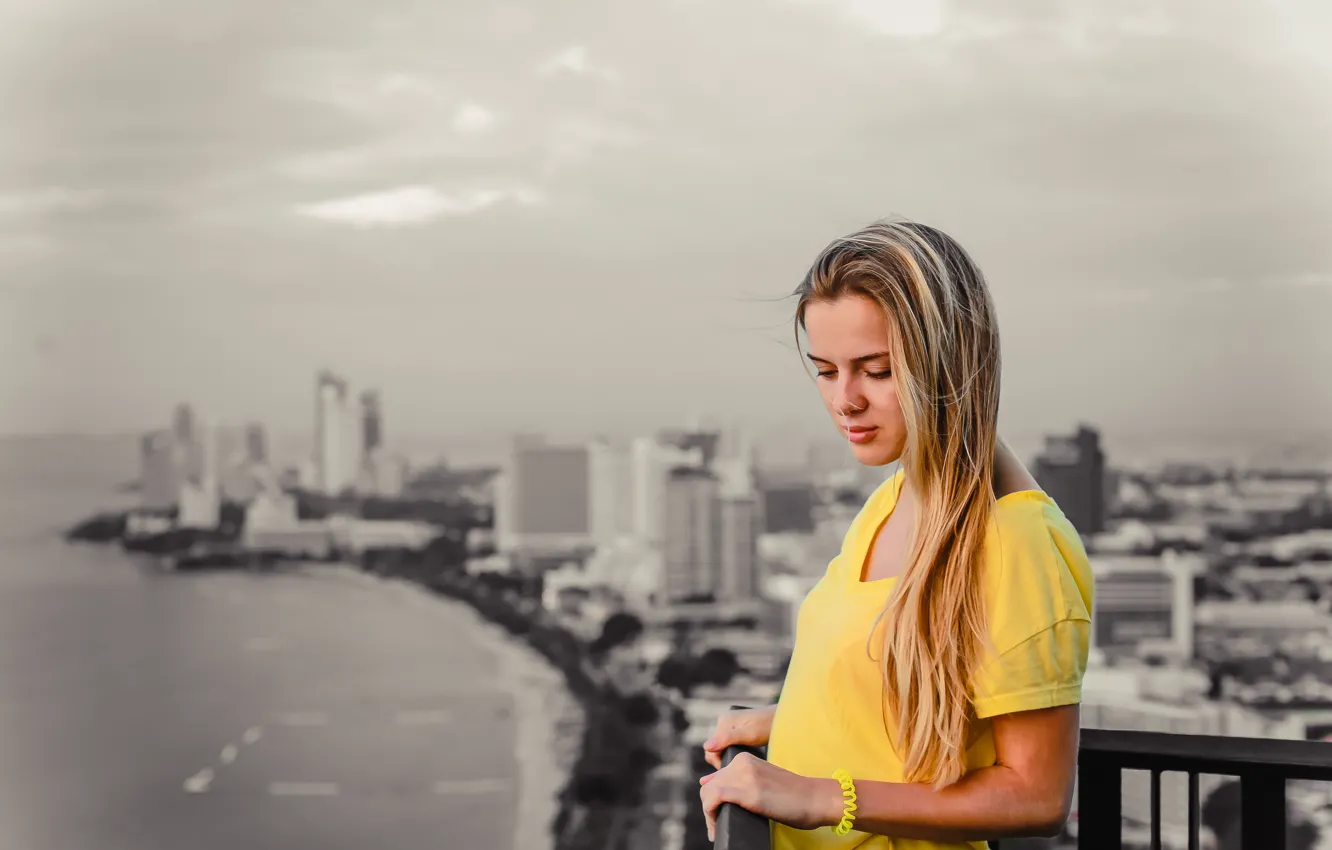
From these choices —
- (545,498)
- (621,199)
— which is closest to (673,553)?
(545,498)

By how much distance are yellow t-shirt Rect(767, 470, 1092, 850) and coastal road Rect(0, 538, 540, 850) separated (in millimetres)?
4584

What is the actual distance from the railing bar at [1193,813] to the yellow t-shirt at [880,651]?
13.5 inches

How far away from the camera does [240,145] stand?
4.74 m

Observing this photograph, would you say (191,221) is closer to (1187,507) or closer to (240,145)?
(240,145)

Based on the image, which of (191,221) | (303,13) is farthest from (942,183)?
(191,221)

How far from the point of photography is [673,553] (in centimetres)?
497

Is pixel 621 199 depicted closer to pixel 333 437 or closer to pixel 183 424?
pixel 333 437

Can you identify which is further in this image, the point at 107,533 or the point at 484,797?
the point at 484,797

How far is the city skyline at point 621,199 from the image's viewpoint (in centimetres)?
463

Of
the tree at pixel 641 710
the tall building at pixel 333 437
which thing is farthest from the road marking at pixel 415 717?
the tall building at pixel 333 437

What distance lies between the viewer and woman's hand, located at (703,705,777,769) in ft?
2.94

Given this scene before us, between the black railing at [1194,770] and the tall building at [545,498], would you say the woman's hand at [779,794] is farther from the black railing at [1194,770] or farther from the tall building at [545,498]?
the tall building at [545,498]

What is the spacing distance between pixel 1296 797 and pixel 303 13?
5503 millimetres

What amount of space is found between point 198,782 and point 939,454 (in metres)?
5.57
